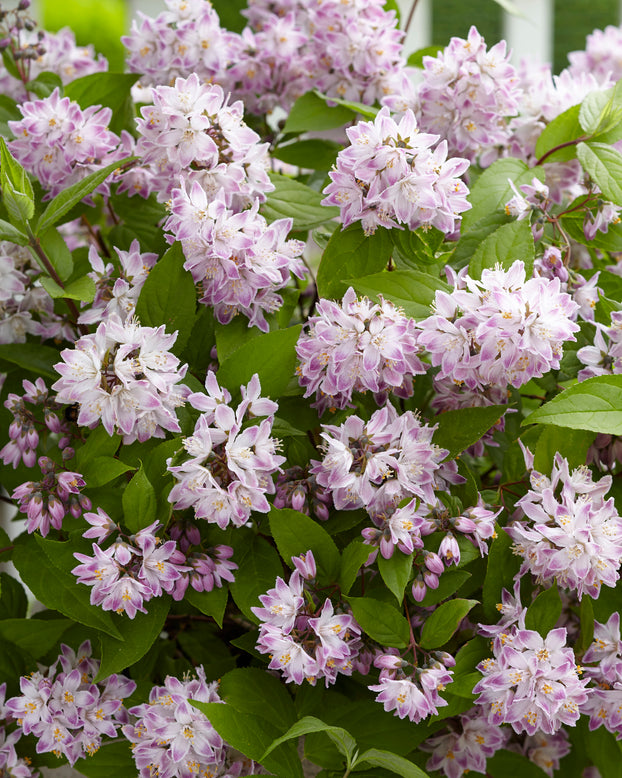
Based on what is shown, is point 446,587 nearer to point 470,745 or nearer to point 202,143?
point 470,745

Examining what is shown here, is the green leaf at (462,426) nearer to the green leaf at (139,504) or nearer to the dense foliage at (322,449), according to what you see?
the dense foliage at (322,449)

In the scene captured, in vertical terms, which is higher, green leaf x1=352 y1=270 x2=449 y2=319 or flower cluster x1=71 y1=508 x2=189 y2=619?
green leaf x1=352 y1=270 x2=449 y2=319

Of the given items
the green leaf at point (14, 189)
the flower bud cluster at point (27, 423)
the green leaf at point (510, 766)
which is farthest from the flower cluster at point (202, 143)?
the green leaf at point (510, 766)

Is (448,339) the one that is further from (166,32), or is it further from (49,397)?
(166,32)

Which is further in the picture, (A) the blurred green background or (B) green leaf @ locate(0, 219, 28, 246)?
(A) the blurred green background

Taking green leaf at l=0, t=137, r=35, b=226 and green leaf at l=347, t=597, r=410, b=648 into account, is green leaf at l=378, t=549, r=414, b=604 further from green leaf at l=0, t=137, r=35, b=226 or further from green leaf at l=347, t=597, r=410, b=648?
green leaf at l=0, t=137, r=35, b=226

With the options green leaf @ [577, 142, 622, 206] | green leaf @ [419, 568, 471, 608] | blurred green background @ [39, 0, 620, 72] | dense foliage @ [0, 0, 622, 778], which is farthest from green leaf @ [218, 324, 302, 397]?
blurred green background @ [39, 0, 620, 72]
